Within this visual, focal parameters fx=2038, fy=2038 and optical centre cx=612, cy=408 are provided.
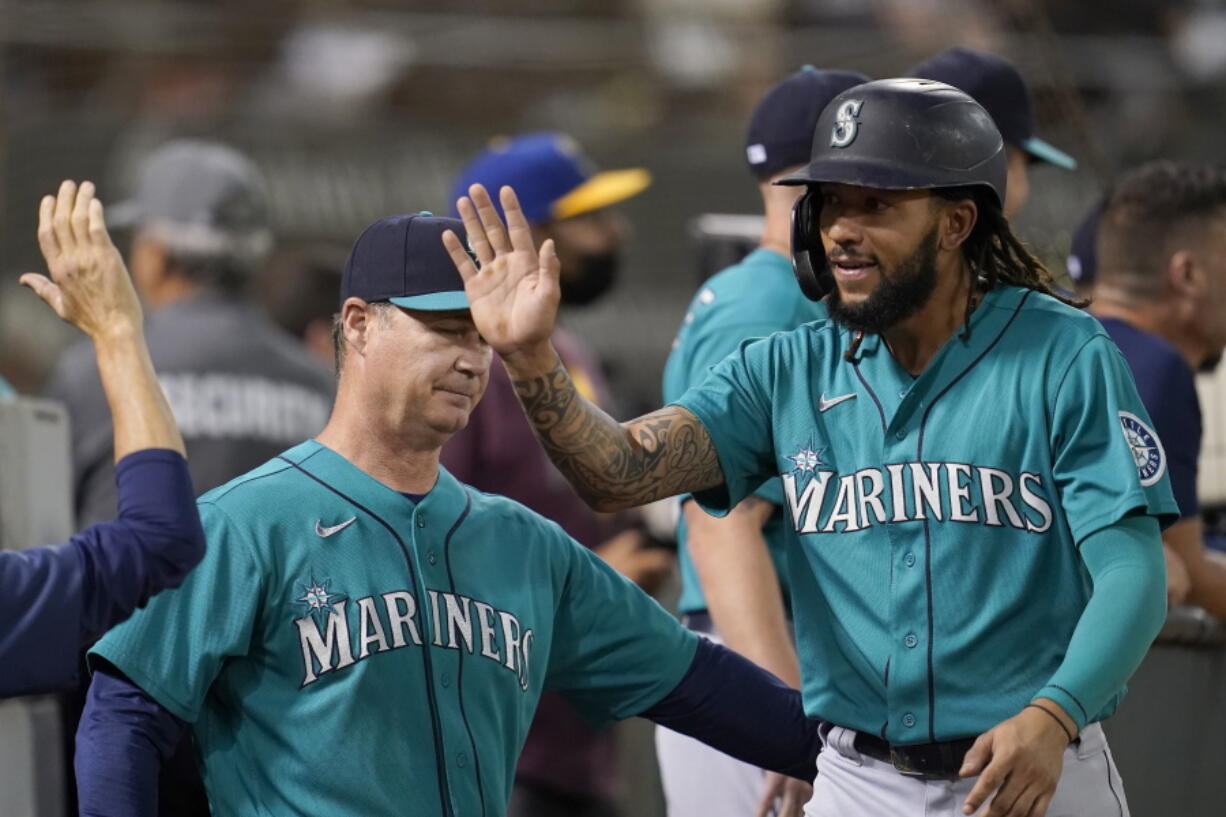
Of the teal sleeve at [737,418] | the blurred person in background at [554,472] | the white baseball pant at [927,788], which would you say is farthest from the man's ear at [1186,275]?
the white baseball pant at [927,788]

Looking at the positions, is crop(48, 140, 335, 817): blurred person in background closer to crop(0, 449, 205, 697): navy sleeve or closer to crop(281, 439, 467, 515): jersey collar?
crop(281, 439, 467, 515): jersey collar

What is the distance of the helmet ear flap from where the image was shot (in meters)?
3.59

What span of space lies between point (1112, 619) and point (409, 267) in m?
1.38

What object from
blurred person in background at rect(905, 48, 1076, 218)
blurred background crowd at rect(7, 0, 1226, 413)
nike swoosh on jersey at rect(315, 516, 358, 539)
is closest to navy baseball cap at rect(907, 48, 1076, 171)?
blurred person in background at rect(905, 48, 1076, 218)

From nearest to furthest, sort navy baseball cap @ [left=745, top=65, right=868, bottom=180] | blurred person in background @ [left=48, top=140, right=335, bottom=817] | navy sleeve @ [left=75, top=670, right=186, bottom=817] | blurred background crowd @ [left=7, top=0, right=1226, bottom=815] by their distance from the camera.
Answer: navy sleeve @ [left=75, top=670, right=186, bottom=817] → navy baseball cap @ [left=745, top=65, right=868, bottom=180] → blurred person in background @ [left=48, top=140, right=335, bottom=817] → blurred background crowd @ [left=7, top=0, right=1226, bottom=815]

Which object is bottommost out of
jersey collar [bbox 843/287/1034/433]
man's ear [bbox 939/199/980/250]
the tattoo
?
the tattoo

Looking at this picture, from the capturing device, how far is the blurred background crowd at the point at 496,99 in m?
9.93

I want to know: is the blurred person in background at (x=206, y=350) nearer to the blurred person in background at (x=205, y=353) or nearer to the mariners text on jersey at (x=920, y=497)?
the blurred person in background at (x=205, y=353)

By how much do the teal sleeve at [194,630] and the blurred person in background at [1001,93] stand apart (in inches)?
86.4

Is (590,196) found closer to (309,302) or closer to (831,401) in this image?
(309,302)

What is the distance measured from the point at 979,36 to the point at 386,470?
26.6ft

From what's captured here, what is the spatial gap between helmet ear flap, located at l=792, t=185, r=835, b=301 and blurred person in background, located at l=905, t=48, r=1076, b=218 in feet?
4.31

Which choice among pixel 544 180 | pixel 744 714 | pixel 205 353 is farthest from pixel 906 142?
pixel 205 353

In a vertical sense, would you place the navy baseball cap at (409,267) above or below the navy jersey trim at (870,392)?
above
